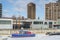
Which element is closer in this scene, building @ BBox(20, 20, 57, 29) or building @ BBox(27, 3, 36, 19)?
building @ BBox(20, 20, 57, 29)

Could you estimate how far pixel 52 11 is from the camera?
60938mm

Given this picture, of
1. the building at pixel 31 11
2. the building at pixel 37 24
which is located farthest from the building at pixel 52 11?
the building at pixel 37 24

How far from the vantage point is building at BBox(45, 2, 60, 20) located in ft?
193

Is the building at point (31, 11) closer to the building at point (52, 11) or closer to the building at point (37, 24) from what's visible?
the building at point (52, 11)

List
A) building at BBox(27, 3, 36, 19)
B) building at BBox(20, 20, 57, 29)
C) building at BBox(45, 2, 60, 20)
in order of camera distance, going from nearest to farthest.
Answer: building at BBox(20, 20, 57, 29) < building at BBox(45, 2, 60, 20) < building at BBox(27, 3, 36, 19)

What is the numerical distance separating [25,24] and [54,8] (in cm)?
1889

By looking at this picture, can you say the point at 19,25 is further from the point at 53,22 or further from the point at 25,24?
the point at 53,22

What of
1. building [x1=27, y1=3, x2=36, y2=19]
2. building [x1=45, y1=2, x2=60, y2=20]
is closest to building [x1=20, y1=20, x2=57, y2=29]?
building [x1=45, y1=2, x2=60, y2=20]

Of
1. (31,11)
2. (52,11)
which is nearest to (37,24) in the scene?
(31,11)

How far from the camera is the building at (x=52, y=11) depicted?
2311 inches

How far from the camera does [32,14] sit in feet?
196

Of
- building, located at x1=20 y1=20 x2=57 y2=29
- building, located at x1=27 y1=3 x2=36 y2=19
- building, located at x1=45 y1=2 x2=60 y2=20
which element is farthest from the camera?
building, located at x1=27 y1=3 x2=36 y2=19

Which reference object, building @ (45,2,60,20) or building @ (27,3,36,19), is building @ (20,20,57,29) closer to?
building @ (45,2,60,20)

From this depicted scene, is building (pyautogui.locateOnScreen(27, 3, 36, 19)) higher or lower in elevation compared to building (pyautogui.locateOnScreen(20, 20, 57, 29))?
higher
